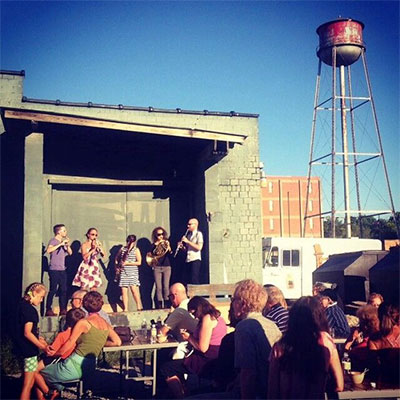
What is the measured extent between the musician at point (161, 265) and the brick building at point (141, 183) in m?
0.83

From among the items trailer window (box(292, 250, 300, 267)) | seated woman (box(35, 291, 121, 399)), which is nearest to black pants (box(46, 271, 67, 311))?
seated woman (box(35, 291, 121, 399))

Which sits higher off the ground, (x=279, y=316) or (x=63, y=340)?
(x=279, y=316)

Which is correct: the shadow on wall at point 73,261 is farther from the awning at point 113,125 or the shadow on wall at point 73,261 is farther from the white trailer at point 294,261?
the white trailer at point 294,261

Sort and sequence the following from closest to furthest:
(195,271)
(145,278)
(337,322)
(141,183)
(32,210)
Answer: (337,322) → (32,210) → (195,271) → (141,183) → (145,278)

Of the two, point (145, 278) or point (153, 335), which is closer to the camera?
point (153, 335)

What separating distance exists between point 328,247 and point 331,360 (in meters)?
16.9

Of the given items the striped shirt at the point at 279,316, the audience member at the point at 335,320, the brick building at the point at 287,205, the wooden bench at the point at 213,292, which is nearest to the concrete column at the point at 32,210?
the wooden bench at the point at 213,292

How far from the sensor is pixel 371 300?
24.8 ft

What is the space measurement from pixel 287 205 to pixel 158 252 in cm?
4997

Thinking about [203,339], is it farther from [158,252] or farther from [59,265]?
[158,252]

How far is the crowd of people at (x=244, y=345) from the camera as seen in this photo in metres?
3.69

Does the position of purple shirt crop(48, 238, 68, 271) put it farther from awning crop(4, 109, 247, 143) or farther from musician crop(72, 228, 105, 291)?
awning crop(4, 109, 247, 143)

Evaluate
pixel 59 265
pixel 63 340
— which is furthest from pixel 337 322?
pixel 59 265

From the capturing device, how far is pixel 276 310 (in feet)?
19.6
